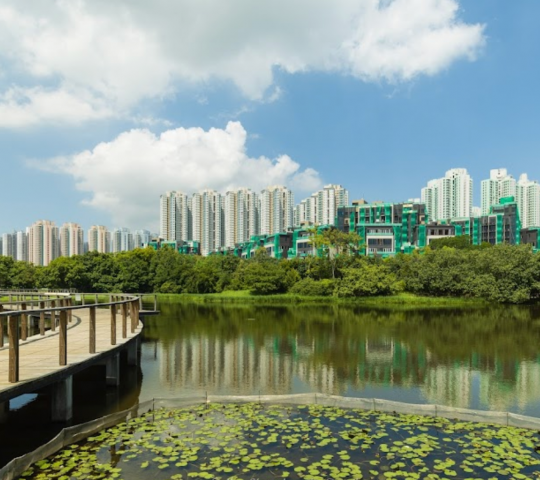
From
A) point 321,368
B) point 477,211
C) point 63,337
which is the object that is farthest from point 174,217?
point 63,337

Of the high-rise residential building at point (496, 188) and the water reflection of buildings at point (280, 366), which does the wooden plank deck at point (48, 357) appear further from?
the high-rise residential building at point (496, 188)

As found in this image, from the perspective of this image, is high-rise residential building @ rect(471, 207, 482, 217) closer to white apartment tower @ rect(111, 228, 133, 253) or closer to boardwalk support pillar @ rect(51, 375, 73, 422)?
white apartment tower @ rect(111, 228, 133, 253)

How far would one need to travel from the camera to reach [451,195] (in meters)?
140

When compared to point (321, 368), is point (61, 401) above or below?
above

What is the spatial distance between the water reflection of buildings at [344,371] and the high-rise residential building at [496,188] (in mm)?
138856

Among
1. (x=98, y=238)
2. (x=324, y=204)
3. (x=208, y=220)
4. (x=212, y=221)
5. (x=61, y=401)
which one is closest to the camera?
(x=61, y=401)

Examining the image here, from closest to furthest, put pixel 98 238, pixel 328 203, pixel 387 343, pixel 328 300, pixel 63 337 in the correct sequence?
1. pixel 63 337
2. pixel 387 343
3. pixel 328 300
4. pixel 328 203
5. pixel 98 238

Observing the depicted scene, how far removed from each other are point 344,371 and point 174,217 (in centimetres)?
13442

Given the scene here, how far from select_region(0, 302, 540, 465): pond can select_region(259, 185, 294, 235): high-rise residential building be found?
109 m

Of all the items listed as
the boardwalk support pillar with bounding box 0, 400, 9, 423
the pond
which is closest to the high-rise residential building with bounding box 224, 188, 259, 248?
the pond

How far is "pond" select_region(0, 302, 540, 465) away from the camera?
34.8 ft

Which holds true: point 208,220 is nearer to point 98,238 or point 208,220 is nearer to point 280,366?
Result: point 98,238

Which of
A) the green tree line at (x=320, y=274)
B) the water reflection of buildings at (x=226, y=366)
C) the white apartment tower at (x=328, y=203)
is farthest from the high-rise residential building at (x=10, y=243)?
the water reflection of buildings at (x=226, y=366)

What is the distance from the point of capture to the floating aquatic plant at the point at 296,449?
640 centimetres
